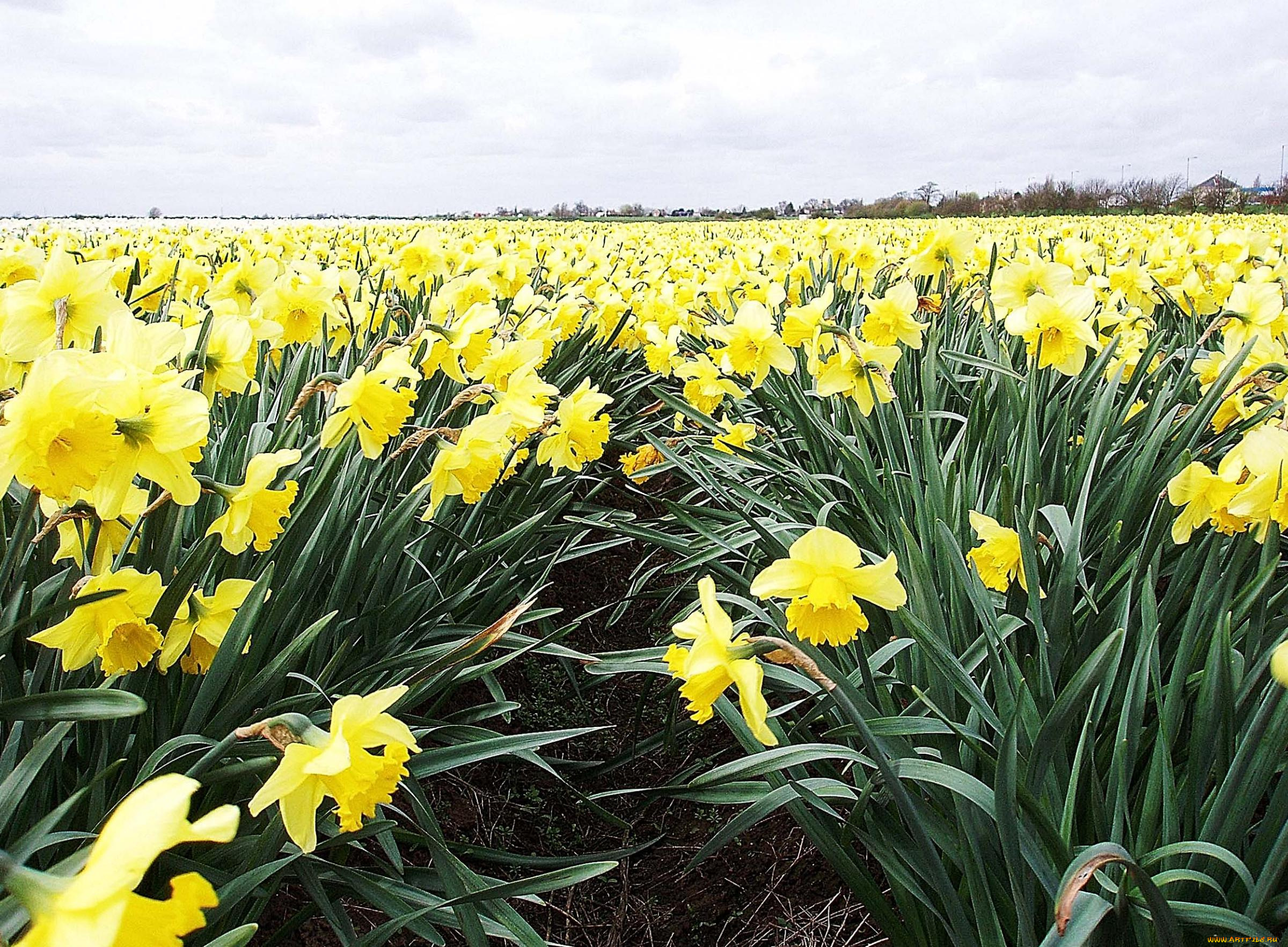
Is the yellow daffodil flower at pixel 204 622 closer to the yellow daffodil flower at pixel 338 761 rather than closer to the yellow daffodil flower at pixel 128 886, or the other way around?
the yellow daffodil flower at pixel 338 761

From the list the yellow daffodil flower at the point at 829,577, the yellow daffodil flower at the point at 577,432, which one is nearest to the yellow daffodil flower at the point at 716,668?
the yellow daffodil flower at the point at 829,577

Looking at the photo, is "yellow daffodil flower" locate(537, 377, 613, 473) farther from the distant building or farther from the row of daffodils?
the distant building

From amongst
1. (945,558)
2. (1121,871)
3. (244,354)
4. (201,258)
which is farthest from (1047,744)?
(201,258)

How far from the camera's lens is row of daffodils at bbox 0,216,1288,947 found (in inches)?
40.4

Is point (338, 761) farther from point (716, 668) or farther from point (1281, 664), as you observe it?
point (1281, 664)

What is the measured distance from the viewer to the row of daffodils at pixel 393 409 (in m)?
1.03

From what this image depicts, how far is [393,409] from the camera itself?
168cm

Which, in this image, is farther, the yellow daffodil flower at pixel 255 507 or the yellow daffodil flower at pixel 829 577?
the yellow daffodil flower at pixel 255 507

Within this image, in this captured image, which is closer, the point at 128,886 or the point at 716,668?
the point at 128,886

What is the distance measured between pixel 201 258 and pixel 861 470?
164 inches

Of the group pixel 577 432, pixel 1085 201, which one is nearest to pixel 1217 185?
pixel 1085 201

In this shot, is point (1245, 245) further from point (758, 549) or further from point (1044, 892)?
point (1044, 892)

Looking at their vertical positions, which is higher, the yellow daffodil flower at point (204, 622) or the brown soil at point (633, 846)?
the yellow daffodil flower at point (204, 622)

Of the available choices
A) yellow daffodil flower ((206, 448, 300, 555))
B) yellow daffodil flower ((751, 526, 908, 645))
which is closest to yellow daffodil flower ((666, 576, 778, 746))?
yellow daffodil flower ((751, 526, 908, 645))
